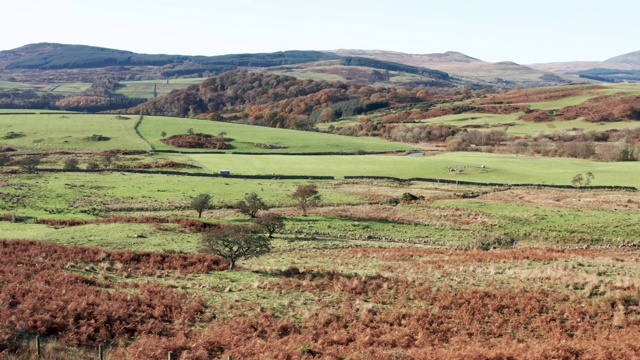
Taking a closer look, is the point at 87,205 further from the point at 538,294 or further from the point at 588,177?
the point at 588,177

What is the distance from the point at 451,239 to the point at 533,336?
92.2ft

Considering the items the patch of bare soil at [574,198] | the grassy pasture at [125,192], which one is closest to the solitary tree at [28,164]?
the grassy pasture at [125,192]

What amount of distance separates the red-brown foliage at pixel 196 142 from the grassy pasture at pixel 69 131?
7.03 m

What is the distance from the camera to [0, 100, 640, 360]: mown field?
2027cm

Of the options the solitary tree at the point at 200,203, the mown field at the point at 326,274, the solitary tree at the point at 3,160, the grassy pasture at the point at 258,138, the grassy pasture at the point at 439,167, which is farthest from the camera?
the grassy pasture at the point at 258,138

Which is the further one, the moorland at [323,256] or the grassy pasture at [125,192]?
the grassy pasture at [125,192]

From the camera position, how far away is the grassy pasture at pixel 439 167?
89.2 meters

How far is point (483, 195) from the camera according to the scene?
7331 centimetres

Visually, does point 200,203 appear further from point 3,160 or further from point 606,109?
point 606,109

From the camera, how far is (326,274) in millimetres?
30609

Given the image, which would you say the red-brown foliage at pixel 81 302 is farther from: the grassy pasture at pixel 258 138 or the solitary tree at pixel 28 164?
the grassy pasture at pixel 258 138

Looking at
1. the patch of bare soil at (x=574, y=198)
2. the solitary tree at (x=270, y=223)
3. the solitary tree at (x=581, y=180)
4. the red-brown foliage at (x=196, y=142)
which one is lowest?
the solitary tree at (x=270, y=223)

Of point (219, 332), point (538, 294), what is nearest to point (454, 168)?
point (538, 294)

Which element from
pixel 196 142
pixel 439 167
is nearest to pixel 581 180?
pixel 439 167
